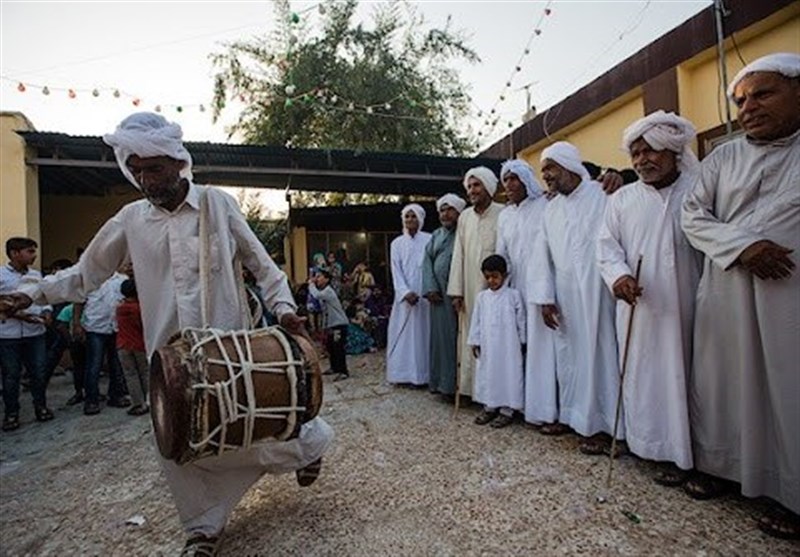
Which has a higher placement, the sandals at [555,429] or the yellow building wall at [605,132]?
the yellow building wall at [605,132]

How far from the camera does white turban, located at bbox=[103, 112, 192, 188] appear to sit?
2314mm

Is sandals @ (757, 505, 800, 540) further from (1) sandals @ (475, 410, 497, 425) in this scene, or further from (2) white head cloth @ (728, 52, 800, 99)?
(1) sandals @ (475, 410, 497, 425)

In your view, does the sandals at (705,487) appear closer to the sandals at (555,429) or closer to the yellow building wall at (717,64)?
the sandals at (555,429)

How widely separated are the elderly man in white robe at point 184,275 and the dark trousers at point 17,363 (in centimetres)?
363

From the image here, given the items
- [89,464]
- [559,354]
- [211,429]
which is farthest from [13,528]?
[559,354]

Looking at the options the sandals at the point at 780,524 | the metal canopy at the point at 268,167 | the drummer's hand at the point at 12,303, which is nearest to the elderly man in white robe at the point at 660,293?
the sandals at the point at 780,524

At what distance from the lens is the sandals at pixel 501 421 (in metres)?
4.06

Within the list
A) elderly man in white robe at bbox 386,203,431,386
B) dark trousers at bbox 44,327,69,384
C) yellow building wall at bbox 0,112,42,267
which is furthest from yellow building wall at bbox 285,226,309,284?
elderly man in white robe at bbox 386,203,431,386

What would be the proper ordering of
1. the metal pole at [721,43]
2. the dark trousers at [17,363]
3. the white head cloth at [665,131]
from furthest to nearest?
1. the dark trousers at [17,363]
2. the metal pole at [721,43]
3. the white head cloth at [665,131]

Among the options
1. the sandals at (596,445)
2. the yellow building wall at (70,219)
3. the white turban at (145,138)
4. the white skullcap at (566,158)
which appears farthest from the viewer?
the yellow building wall at (70,219)

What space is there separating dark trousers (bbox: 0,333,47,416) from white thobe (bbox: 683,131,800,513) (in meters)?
6.01

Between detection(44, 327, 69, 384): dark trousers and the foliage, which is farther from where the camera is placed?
the foliage

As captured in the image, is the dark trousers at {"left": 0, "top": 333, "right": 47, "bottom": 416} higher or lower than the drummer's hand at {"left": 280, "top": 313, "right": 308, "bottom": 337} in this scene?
lower

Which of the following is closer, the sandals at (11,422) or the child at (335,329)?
the sandals at (11,422)
